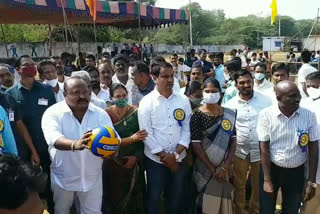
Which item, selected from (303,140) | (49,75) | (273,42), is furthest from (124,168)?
(273,42)

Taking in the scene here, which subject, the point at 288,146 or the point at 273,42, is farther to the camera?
the point at 273,42

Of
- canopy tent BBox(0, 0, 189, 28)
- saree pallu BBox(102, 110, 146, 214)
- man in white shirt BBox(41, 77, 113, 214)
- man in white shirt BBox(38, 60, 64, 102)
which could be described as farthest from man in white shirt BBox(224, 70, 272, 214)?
canopy tent BBox(0, 0, 189, 28)

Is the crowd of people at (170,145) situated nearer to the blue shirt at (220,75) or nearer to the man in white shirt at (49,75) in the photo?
the man in white shirt at (49,75)

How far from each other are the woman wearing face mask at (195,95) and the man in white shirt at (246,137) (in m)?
0.39

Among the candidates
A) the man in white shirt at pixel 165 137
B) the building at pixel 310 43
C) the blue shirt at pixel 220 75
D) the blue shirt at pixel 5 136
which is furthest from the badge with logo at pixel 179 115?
the building at pixel 310 43

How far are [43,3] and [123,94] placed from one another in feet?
24.4

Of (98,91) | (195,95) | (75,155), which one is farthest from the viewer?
(98,91)

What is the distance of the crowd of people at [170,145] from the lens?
343 centimetres

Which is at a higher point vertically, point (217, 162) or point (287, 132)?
point (287, 132)

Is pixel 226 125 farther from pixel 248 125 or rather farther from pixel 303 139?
pixel 303 139

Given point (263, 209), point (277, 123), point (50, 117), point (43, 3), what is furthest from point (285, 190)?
point (43, 3)

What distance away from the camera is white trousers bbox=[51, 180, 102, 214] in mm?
3508

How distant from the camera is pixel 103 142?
2973 millimetres

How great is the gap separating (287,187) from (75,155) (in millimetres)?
2108
